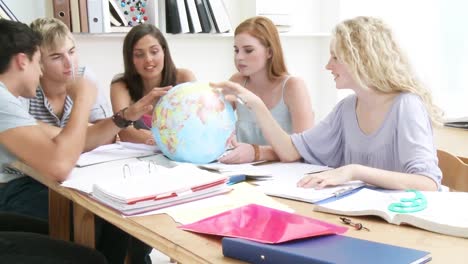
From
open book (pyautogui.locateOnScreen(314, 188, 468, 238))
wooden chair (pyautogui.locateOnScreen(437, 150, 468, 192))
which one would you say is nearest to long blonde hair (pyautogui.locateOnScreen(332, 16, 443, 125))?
wooden chair (pyautogui.locateOnScreen(437, 150, 468, 192))

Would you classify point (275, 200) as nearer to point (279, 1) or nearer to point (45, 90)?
point (45, 90)

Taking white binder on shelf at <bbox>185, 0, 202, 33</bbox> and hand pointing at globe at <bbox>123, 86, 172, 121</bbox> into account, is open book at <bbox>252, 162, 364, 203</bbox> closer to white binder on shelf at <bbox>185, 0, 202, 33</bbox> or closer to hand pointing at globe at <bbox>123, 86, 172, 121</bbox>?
hand pointing at globe at <bbox>123, 86, 172, 121</bbox>

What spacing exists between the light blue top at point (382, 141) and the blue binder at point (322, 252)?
644 millimetres

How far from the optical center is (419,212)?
134 centimetres

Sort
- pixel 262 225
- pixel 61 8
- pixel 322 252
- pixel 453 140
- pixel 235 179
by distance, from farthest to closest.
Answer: pixel 61 8
pixel 453 140
pixel 235 179
pixel 262 225
pixel 322 252

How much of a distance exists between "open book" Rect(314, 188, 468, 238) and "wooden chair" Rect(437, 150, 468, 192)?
46cm

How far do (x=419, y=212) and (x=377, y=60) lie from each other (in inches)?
26.2

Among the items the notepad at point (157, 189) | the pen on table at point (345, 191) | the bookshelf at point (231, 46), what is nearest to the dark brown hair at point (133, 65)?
the bookshelf at point (231, 46)

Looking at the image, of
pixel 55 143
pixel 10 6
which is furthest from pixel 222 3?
pixel 55 143

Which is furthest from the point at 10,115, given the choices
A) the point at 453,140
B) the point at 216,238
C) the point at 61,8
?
the point at 453,140

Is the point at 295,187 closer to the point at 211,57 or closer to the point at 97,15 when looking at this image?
the point at 97,15

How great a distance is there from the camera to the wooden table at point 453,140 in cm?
285

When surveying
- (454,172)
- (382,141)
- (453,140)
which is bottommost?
(453,140)

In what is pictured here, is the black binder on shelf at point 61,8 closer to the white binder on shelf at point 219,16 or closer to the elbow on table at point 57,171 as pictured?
the white binder on shelf at point 219,16
